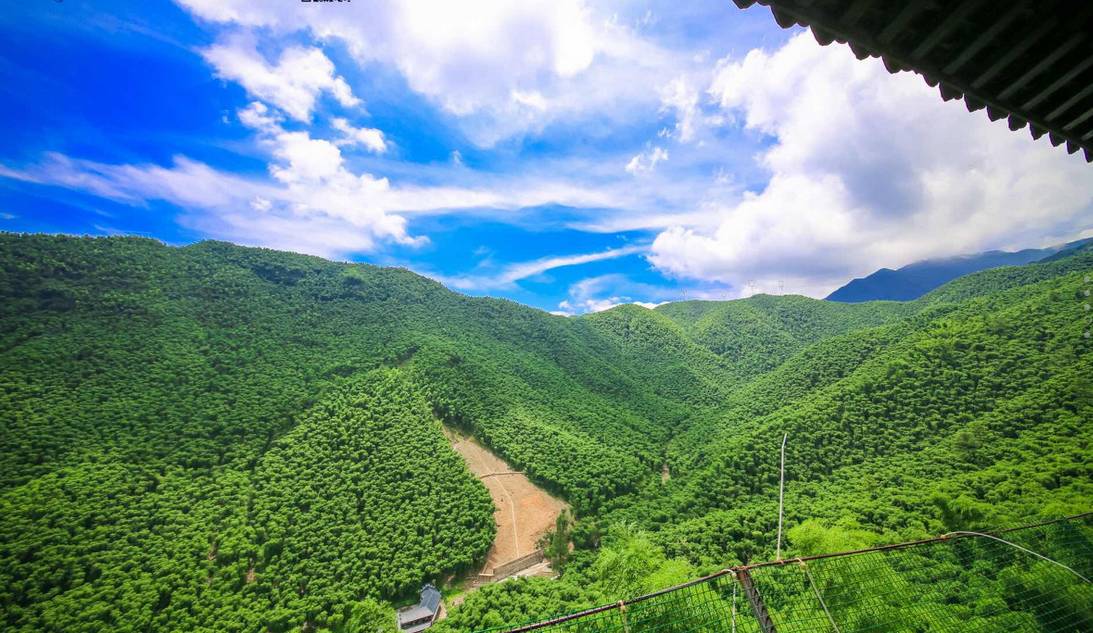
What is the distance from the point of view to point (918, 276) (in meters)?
165

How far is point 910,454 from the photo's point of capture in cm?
3259

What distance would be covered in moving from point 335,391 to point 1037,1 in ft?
173

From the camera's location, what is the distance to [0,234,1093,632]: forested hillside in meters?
25.8

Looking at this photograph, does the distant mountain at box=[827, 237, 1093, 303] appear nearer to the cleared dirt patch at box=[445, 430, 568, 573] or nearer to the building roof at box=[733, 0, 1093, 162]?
the cleared dirt patch at box=[445, 430, 568, 573]

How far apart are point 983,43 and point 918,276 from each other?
215 meters

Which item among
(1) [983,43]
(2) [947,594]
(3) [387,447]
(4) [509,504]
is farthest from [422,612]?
(1) [983,43]

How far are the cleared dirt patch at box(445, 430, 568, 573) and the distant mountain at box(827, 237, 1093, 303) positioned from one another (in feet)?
559

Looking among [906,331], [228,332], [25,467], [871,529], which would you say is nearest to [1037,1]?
[871,529]

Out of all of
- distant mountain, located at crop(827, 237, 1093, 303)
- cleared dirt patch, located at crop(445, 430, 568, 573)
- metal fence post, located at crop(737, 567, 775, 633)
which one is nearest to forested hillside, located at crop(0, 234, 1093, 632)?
cleared dirt patch, located at crop(445, 430, 568, 573)

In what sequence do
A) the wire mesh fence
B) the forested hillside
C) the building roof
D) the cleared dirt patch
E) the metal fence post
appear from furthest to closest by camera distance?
the cleared dirt patch
the forested hillside
the wire mesh fence
the metal fence post
the building roof

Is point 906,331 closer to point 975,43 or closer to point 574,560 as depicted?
point 574,560

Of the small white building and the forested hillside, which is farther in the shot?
the small white building

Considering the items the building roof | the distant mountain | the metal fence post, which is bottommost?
the metal fence post

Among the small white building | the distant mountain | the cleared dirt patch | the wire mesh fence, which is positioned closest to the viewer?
the wire mesh fence
